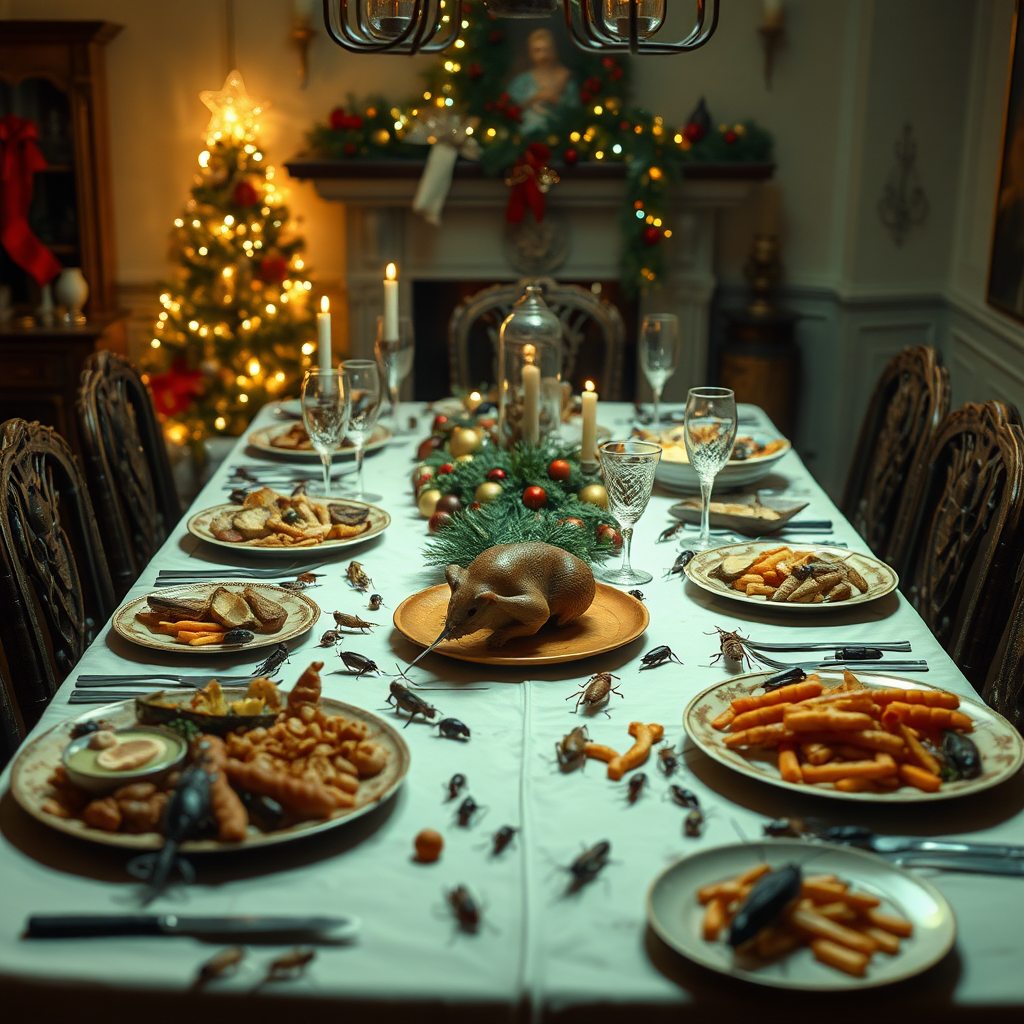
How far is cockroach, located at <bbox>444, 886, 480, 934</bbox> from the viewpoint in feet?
2.83

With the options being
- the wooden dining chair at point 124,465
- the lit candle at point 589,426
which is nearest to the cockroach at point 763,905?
the lit candle at point 589,426

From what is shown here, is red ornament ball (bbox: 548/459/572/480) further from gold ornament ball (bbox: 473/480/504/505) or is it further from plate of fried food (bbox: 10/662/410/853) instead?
plate of fried food (bbox: 10/662/410/853)

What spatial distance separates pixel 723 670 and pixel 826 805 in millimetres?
314

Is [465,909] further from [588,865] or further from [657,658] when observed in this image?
[657,658]

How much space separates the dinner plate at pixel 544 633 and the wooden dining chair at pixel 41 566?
0.48 m


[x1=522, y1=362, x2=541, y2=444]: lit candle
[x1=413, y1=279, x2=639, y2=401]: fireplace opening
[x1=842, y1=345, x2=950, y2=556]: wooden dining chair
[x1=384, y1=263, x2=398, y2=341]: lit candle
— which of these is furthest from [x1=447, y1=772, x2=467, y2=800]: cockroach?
[x1=413, y1=279, x2=639, y2=401]: fireplace opening

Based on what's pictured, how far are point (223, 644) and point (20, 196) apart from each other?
10.3ft

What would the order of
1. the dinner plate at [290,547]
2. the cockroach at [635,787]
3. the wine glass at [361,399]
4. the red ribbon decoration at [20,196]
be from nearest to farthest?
1. the cockroach at [635,787]
2. the dinner plate at [290,547]
3. the wine glass at [361,399]
4. the red ribbon decoration at [20,196]

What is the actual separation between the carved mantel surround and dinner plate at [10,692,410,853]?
10.0 ft

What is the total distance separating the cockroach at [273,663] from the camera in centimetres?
131

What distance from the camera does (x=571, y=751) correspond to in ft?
3.64

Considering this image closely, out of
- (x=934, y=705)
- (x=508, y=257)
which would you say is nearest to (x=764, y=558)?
(x=934, y=705)

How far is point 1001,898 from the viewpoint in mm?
901

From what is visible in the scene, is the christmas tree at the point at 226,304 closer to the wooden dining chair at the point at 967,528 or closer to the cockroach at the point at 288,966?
the wooden dining chair at the point at 967,528
